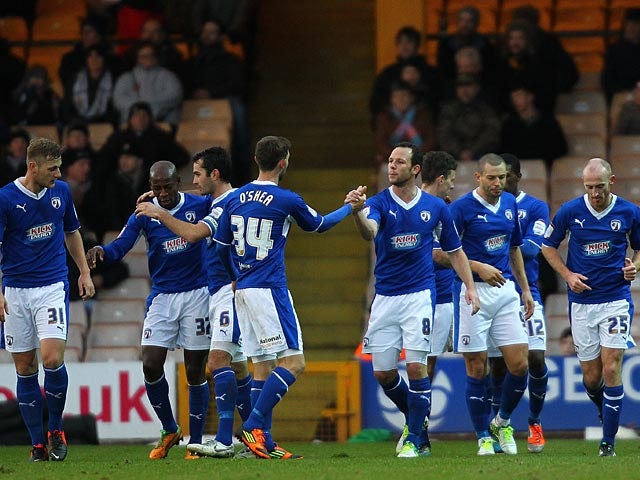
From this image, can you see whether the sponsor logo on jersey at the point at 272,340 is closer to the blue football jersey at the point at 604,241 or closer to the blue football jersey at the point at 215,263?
the blue football jersey at the point at 215,263

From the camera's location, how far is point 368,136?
19578mm

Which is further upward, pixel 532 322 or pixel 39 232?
pixel 39 232

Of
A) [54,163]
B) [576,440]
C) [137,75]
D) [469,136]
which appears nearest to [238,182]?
[137,75]

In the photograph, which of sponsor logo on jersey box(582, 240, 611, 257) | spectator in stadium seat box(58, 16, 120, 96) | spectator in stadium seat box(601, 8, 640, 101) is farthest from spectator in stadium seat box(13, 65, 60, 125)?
sponsor logo on jersey box(582, 240, 611, 257)

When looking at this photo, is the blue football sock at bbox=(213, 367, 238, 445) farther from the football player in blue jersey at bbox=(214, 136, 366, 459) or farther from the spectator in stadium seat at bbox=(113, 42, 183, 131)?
the spectator in stadium seat at bbox=(113, 42, 183, 131)

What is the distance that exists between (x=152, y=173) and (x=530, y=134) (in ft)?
23.0

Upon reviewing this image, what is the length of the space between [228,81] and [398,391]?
306 inches

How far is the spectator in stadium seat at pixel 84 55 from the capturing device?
60.6ft

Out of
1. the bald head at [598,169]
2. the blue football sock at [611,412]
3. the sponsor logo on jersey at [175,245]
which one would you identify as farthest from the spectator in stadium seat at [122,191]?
the blue football sock at [611,412]

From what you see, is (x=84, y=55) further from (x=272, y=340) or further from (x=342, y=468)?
(x=342, y=468)

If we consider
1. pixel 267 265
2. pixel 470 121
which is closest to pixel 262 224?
pixel 267 265

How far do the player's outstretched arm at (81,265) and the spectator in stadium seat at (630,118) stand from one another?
824 centimetres

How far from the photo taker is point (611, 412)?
36.3 ft

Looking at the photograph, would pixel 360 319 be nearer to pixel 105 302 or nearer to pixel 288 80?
pixel 105 302
